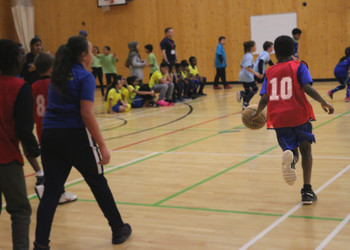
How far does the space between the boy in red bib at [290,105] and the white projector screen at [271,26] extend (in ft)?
43.0

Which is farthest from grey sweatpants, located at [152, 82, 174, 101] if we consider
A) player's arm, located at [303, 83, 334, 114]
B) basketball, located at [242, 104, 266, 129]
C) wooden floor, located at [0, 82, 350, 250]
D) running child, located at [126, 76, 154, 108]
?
player's arm, located at [303, 83, 334, 114]

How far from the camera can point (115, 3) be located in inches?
792

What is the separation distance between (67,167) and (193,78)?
452 inches

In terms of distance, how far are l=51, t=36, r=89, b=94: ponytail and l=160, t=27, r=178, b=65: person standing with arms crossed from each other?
10.8 m

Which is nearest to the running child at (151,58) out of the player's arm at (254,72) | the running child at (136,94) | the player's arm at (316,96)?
the running child at (136,94)

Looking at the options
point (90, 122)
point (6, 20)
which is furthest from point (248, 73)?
point (6, 20)

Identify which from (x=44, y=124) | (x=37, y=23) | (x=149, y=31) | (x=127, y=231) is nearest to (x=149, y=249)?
(x=127, y=231)

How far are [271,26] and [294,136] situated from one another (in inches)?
538

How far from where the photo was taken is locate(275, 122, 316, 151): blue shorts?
15.5 feet

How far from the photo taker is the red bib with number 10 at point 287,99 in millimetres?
4695

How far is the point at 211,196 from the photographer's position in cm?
524

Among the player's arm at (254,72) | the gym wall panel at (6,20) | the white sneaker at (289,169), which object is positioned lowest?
the white sneaker at (289,169)

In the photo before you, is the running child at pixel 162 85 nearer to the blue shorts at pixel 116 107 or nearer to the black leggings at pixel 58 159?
the blue shorts at pixel 116 107

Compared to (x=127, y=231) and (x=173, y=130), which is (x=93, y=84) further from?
(x=173, y=130)
